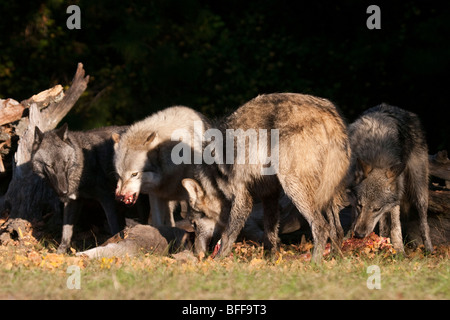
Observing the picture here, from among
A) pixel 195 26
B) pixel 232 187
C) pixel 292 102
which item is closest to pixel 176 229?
pixel 232 187

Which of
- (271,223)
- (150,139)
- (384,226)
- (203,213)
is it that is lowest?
(384,226)

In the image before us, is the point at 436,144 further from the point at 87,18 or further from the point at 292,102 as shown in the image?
the point at 87,18

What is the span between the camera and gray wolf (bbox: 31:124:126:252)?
848 centimetres

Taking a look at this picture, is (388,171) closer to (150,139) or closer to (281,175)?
(281,175)

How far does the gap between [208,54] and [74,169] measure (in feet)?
22.8

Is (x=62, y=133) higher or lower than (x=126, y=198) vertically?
higher

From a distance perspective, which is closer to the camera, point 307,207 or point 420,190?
point 307,207

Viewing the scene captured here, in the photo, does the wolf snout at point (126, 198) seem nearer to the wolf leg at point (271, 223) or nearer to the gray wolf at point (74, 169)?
the gray wolf at point (74, 169)

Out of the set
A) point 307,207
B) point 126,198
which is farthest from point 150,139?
point 307,207

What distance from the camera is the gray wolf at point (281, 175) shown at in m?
6.60

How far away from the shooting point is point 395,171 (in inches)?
304

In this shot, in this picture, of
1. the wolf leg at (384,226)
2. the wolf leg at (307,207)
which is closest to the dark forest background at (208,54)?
the wolf leg at (384,226)

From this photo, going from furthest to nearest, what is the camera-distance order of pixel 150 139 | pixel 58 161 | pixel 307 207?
pixel 58 161 < pixel 150 139 < pixel 307 207

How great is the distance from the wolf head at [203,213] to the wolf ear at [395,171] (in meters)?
2.02
